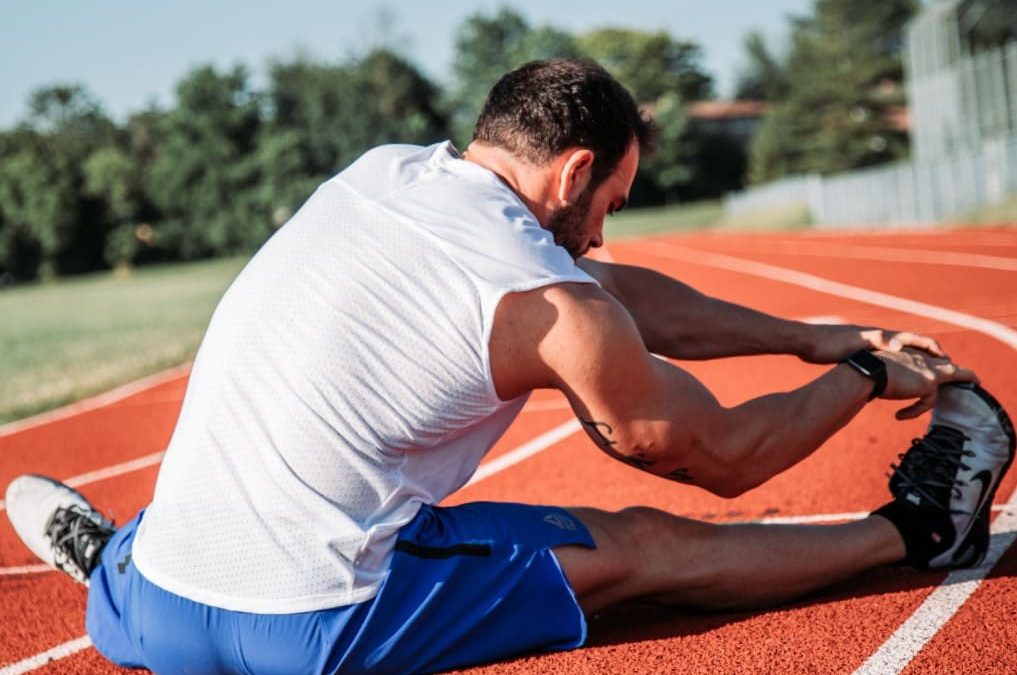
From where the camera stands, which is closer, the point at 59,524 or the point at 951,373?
the point at 951,373

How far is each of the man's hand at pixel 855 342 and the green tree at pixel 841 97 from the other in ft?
228

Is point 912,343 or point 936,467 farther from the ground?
point 912,343

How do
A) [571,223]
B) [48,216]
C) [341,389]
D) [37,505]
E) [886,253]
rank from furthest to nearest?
[48,216] < [886,253] < [37,505] < [571,223] < [341,389]

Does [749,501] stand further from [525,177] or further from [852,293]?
[852,293]

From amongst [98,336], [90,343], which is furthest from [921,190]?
[90,343]

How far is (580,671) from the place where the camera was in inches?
117

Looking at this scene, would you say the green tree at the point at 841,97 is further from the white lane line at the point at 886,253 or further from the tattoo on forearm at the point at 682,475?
the tattoo on forearm at the point at 682,475

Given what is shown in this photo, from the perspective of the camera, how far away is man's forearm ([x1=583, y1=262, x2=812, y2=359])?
3881mm

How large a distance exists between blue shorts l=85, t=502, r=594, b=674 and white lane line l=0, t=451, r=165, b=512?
4.07m

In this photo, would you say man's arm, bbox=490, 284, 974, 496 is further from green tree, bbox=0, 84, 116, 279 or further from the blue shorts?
green tree, bbox=0, 84, 116, 279

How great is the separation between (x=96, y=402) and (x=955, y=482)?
902cm

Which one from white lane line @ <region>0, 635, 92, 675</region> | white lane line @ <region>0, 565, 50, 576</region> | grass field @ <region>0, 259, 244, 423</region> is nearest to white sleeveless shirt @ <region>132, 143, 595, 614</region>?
white lane line @ <region>0, 635, 92, 675</region>

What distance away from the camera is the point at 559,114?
278 cm

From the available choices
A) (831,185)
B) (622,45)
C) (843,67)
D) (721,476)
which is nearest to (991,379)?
(721,476)
